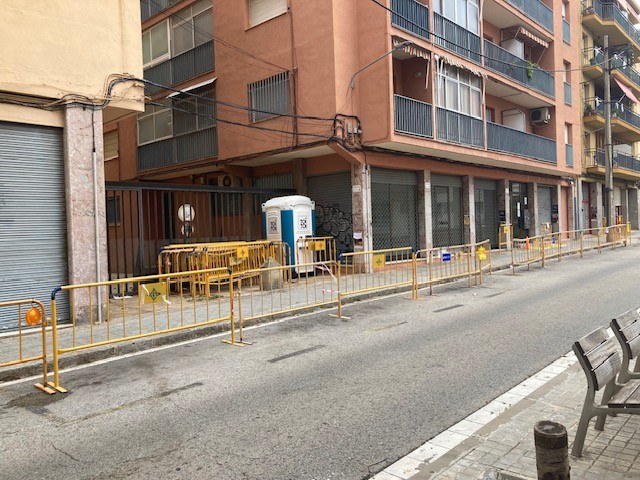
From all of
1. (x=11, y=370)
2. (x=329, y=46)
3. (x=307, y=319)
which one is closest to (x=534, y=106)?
(x=329, y=46)

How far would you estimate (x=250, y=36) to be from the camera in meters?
18.1

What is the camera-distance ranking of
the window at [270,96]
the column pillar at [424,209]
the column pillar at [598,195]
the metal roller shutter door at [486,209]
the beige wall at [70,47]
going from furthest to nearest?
the column pillar at [598,195] < the metal roller shutter door at [486,209] < the column pillar at [424,209] < the window at [270,96] < the beige wall at [70,47]

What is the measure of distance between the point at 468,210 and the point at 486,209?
280 cm

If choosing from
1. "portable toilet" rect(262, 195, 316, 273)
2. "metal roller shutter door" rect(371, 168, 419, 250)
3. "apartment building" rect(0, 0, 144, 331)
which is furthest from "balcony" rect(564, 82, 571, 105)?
"apartment building" rect(0, 0, 144, 331)

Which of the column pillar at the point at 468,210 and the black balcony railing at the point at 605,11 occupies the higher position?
the black balcony railing at the point at 605,11

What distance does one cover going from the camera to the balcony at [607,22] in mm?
32844

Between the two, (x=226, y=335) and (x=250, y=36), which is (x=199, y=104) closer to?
(x=250, y=36)

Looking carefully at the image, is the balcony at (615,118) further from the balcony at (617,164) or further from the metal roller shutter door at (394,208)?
the metal roller shutter door at (394,208)

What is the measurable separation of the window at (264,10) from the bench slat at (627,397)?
16030 millimetres

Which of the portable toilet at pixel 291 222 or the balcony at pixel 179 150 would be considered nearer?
the portable toilet at pixel 291 222

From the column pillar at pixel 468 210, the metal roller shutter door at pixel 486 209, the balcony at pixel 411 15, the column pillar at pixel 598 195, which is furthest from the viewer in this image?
the column pillar at pixel 598 195

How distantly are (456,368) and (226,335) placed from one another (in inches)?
161

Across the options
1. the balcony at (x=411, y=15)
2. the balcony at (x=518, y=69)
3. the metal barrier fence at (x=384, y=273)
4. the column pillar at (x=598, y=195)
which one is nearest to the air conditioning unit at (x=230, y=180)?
the balcony at (x=411, y=15)

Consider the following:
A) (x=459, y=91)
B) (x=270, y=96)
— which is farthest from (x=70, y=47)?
(x=459, y=91)
